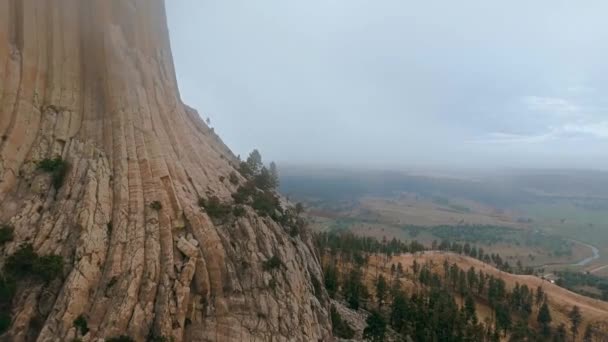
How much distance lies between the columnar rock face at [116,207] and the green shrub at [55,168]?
419mm

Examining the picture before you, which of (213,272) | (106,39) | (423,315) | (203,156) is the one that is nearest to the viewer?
(213,272)

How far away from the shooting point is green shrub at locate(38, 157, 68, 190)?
3272 cm

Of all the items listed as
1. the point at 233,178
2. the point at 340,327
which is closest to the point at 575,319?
the point at 340,327

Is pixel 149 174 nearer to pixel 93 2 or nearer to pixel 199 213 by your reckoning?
→ pixel 199 213

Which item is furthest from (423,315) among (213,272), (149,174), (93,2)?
(93,2)

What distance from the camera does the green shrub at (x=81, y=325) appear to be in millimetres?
27172

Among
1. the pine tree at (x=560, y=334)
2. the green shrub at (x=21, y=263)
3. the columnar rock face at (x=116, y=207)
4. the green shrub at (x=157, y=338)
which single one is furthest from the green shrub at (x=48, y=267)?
the pine tree at (x=560, y=334)

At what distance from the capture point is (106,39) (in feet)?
128

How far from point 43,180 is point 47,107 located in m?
7.31

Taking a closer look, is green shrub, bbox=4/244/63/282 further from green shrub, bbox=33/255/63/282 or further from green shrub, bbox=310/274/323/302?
green shrub, bbox=310/274/323/302

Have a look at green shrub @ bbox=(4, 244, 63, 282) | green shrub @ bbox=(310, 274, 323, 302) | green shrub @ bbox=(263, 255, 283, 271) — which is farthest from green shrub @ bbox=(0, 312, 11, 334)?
green shrub @ bbox=(310, 274, 323, 302)

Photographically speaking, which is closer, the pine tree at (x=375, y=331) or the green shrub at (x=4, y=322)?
the green shrub at (x=4, y=322)

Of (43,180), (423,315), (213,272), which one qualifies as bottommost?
(423,315)

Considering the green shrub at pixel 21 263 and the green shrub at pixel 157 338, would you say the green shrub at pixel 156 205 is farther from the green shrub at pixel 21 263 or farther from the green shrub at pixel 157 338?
the green shrub at pixel 157 338
